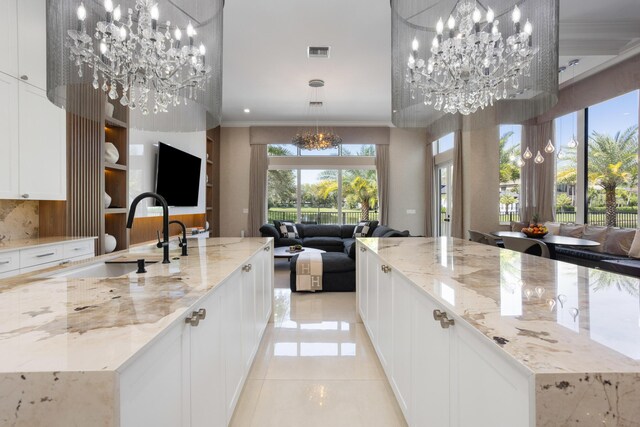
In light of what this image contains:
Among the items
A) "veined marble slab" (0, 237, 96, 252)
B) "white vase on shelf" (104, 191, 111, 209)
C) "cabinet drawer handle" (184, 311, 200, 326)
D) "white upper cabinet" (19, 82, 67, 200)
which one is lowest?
"cabinet drawer handle" (184, 311, 200, 326)

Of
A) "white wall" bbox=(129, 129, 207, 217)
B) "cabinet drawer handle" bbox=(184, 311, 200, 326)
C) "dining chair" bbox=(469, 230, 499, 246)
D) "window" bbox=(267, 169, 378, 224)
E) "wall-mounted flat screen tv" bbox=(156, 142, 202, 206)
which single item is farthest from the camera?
"window" bbox=(267, 169, 378, 224)

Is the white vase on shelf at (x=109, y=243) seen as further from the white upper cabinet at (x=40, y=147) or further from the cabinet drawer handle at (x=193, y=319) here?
the cabinet drawer handle at (x=193, y=319)

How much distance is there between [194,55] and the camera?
6.84 ft

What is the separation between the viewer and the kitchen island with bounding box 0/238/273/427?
566 mm

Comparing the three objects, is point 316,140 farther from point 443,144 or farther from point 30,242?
point 30,242

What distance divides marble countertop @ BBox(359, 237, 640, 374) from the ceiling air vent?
3.50m

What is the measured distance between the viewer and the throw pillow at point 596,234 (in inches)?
179

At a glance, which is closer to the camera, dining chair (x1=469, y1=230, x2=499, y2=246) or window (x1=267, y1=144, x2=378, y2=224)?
dining chair (x1=469, y1=230, x2=499, y2=246)

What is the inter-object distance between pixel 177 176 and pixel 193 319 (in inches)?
186

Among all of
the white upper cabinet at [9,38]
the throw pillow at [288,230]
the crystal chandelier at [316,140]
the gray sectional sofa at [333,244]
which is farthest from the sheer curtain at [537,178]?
the white upper cabinet at [9,38]

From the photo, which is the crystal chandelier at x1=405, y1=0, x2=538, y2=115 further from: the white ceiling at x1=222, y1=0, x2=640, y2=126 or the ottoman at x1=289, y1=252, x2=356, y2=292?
the ottoman at x1=289, y1=252, x2=356, y2=292

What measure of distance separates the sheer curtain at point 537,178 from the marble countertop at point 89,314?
6.51 meters

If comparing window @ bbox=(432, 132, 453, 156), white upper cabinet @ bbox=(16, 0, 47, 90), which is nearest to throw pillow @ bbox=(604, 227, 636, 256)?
window @ bbox=(432, 132, 453, 156)

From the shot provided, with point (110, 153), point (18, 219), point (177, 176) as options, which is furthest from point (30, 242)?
point (177, 176)
